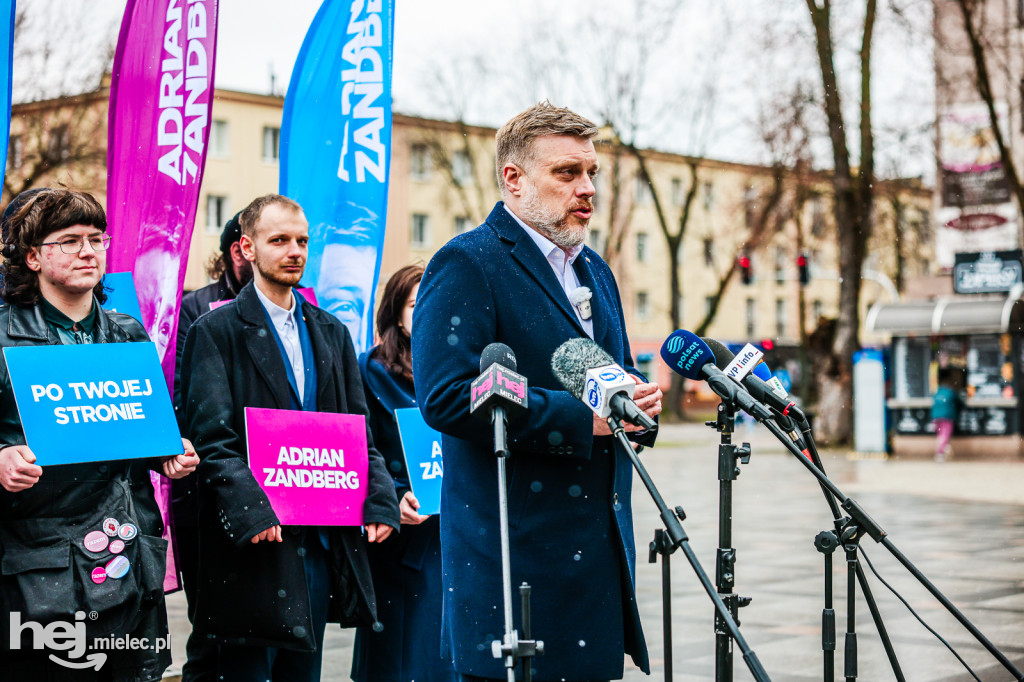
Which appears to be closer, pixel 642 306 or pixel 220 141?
pixel 220 141

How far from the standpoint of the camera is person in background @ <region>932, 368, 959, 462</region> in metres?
25.2

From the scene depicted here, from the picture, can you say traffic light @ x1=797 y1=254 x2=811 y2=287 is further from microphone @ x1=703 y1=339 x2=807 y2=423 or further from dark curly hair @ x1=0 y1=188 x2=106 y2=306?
dark curly hair @ x1=0 y1=188 x2=106 y2=306

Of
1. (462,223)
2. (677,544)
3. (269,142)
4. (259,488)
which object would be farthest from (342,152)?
(462,223)

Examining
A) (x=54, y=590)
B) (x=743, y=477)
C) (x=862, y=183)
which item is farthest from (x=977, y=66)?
(x=54, y=590)

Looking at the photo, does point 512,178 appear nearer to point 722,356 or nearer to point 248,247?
point 722,356

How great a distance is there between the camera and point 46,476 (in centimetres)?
378

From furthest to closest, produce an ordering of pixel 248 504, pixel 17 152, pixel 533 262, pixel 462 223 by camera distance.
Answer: pixel 462 223 → pixel 17 152 → pixel 248 504 → pixel 533 262

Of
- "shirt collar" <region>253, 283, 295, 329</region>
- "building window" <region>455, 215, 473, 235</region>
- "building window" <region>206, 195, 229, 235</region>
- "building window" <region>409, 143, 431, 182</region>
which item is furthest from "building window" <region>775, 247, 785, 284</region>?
"shirt collar" <region>253, 283, 295, 329</region>

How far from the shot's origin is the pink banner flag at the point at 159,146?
210 inches

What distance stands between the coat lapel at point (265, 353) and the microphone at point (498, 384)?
73.6 inches

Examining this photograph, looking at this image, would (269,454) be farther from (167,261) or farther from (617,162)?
(617,162)

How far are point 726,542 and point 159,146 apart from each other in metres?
3.27

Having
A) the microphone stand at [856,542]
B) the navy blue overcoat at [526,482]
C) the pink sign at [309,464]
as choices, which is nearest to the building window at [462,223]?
the pink sign at [309,464]

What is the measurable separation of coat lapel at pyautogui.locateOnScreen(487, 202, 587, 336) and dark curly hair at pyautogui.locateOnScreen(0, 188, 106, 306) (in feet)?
4.64
